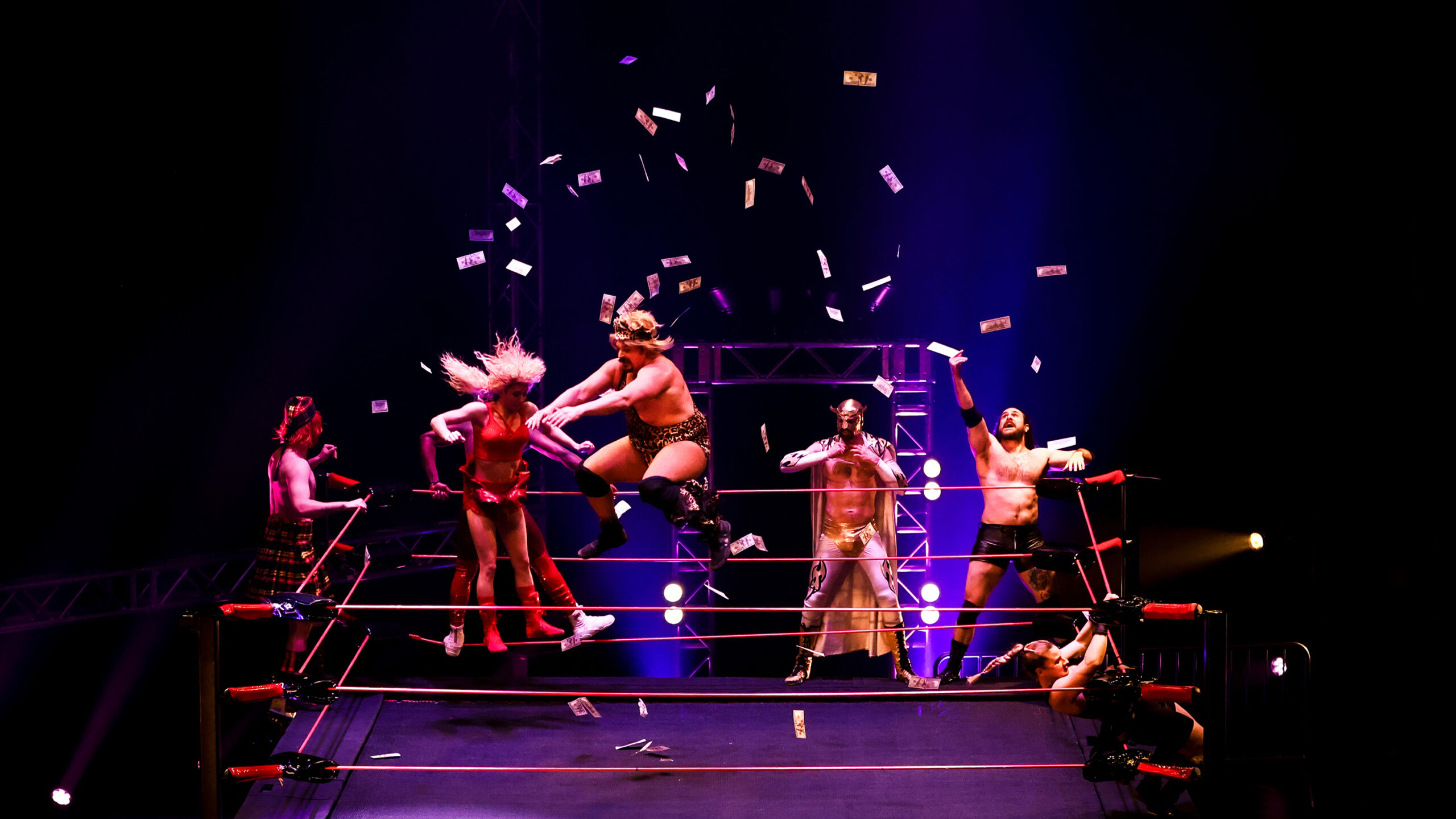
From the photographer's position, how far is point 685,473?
3920 millimetres

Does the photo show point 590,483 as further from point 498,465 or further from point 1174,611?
point 1174,611

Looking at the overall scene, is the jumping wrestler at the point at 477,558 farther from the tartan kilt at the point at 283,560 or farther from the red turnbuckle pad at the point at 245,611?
the red turnbuckle pad at the point at 245,611

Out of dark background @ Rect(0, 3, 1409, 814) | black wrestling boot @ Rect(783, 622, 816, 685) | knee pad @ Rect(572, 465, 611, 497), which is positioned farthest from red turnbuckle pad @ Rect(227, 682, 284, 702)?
dark background @ Rect(0, 3, 1409, 814)

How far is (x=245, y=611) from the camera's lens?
8.53ft

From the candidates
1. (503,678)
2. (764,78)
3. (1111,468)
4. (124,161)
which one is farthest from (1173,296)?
(124,161)

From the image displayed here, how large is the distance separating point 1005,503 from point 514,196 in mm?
3637

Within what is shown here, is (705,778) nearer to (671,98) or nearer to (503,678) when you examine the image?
(503,678)

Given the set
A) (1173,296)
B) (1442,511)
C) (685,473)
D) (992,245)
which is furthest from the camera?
(992,245)

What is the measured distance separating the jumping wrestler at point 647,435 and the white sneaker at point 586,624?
0.98ft

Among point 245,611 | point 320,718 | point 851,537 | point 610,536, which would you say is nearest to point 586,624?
point 610,536

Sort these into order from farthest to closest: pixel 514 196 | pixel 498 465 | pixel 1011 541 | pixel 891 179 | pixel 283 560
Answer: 1. pixel 891 179
2. pixel 514 196
3. pixel 1011 541
4. pixel 283 560
5. pixel 498 465

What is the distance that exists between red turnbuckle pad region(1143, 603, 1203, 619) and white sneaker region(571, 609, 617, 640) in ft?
7.08

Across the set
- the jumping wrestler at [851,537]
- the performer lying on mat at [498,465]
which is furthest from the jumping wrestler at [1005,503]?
the performer lying on mat at [498,465]

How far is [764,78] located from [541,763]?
4.89 meters
